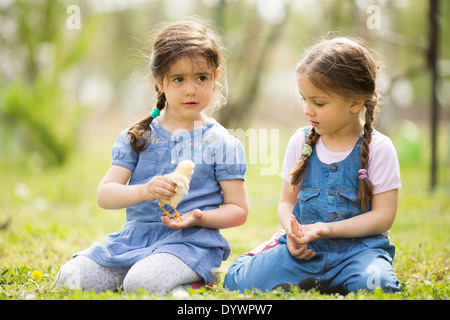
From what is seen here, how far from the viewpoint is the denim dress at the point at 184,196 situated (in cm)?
262

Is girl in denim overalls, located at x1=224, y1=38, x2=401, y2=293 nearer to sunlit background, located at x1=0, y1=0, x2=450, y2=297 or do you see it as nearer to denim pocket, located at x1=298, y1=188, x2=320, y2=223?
denim pocket, located at x1=298, y1=188, x2=320, y2=223

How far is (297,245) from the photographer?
252 cm

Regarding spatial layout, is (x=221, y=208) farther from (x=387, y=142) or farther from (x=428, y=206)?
(x=428, y=206)

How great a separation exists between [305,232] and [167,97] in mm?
941

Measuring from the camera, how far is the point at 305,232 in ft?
8.02

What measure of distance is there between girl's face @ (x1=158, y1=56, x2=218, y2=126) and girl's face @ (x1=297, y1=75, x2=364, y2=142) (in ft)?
1.49

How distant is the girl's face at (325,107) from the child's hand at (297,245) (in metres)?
0.50

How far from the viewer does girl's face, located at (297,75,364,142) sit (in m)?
2.52

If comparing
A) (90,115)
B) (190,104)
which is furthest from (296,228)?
(90,115)

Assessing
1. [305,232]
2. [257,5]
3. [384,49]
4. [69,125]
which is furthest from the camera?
[384,49]

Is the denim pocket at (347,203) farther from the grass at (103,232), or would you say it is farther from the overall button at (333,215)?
the grass at (103,232)

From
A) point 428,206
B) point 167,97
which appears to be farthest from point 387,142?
point 428,206

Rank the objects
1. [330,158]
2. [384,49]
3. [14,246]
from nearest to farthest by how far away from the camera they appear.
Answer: [330,158] < [14,246] < [384,49]

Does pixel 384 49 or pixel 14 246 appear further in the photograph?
pixel 384 49
